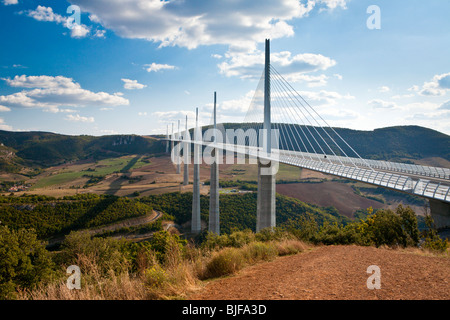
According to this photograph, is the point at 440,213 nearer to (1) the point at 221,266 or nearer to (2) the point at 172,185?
(1) the point at 221,266

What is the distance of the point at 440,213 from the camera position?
1016cm

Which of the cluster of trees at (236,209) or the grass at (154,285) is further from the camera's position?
the cluster of trees at (236,209)

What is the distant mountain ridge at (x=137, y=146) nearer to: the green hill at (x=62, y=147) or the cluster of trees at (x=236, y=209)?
the green hill at (x=62, y=147)

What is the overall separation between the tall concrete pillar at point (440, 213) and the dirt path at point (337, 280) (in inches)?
193

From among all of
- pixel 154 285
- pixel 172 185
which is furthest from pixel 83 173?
pixel 154 285

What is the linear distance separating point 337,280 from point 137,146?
14371cm

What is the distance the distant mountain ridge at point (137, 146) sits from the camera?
78125 mm

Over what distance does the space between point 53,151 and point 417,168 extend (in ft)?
434

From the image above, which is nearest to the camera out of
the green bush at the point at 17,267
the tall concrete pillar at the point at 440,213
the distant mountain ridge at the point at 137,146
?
the tall concrete pillar at the point at 440,213

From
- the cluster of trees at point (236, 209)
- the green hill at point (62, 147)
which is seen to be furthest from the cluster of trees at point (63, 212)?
the green hill at point (62, 147)

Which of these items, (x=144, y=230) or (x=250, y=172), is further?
(x=250, y=172)

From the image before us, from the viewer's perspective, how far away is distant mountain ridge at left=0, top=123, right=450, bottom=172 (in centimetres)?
7812

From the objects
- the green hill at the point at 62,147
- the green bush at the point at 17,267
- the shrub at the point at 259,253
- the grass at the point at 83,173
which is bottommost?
the grass at the point at 83,173

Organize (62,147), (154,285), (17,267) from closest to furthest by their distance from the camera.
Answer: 1. (154,285)
2. (17,267)
3. (62,147)
